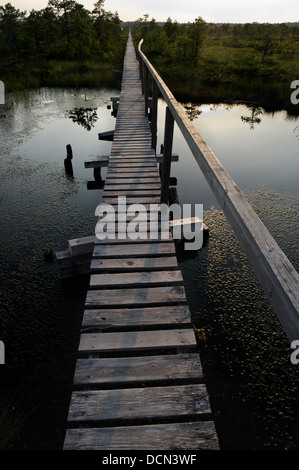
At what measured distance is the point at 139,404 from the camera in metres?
2.13

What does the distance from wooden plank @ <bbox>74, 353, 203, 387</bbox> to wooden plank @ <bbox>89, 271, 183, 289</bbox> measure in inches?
34.9

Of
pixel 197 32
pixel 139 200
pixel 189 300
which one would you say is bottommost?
pixel 189 300

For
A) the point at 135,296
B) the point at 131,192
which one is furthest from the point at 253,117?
the point at 135,296

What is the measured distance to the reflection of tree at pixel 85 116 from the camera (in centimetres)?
1481

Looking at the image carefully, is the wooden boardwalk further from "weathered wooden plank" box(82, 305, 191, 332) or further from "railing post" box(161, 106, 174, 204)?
"railing post" box(161, 106, 174, 204)

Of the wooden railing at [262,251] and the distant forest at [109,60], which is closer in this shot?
the wooden railing at [262,251]

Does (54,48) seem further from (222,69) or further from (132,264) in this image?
(132,264)

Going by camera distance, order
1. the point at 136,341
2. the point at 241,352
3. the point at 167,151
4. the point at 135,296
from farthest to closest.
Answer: the point at 167,151, the point at 241,352, the point at 135,296, the point at 136,341

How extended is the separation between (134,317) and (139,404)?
0.82 meters

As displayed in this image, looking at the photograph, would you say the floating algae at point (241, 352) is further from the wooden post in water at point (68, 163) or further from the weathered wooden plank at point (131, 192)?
the wooden post in water at point (68, 163)

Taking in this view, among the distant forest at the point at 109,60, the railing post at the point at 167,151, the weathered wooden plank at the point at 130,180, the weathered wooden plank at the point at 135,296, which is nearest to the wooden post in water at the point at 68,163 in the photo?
the weathered wooden plank at the point at 130,180

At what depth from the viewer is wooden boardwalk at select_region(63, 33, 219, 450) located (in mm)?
1958

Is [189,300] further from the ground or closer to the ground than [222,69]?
closer to the ground
